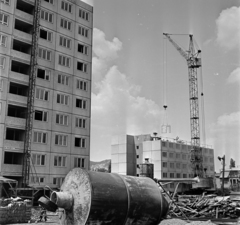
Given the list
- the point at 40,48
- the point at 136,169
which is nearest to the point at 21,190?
the point at 40,48

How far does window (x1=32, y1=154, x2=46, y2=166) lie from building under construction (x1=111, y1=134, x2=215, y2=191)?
58745 mm

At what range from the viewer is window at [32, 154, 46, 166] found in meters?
43.5

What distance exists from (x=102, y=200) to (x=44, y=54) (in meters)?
40.4

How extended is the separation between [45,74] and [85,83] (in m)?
7.69

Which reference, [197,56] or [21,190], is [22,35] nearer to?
[21,190]

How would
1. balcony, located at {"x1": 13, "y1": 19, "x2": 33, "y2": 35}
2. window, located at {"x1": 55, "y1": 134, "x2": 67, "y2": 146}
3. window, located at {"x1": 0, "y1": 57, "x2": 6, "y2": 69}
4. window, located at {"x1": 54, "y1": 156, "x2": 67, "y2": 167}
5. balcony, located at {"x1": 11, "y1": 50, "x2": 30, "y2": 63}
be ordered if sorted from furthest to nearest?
window, located at {"x1": 55, "y1": 134, "x2": 67, "y2": 146} < window, located at {"x1": 54, "y1": 156, "x2": 67, "y2": 167} < balcony, located at {"x1": 13, "y1": 19, "x2": 33, "y2": 35} < balcony, located at {"x1": 11, "y1": 50, "x2": 30, "y2": 63} < window, located at {"x1": 0, "y1": 57, "x2": 6, "y2": 69}

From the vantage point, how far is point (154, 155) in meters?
101

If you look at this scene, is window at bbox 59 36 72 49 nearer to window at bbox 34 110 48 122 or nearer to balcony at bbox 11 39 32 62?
balcony at bbox 11 39 32 62

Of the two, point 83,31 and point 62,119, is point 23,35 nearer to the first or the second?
point 83,31

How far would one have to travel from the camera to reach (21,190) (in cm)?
3559

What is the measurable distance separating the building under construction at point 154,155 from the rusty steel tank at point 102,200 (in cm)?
8755

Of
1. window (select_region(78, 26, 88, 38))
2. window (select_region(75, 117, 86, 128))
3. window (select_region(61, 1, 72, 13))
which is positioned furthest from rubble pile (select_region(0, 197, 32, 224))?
window (select_region(61, 1, 72, 13))

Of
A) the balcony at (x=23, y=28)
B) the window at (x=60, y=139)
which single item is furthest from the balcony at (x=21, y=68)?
the window at (x=60, y=139)

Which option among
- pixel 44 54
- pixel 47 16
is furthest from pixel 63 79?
pixel 47 16
